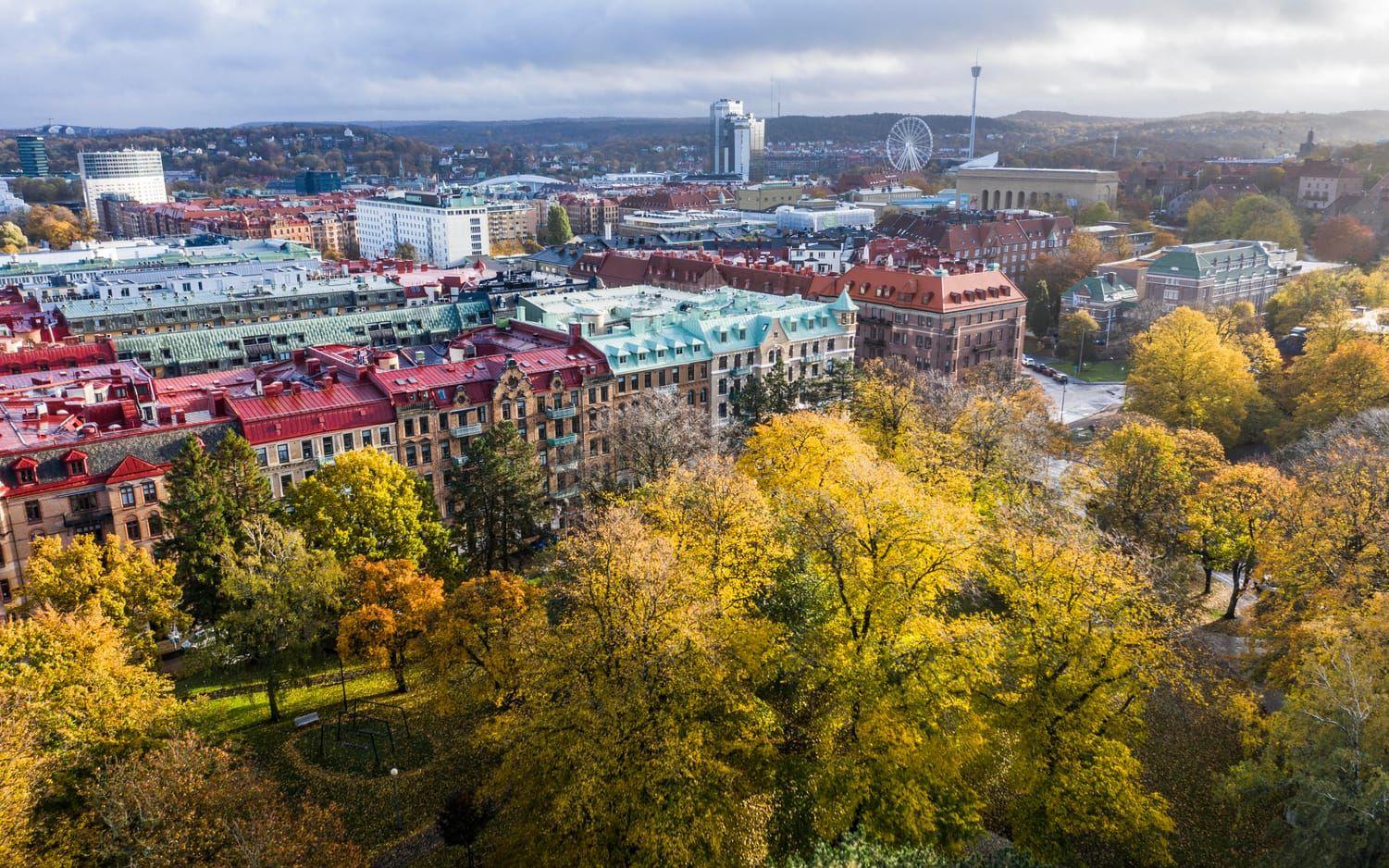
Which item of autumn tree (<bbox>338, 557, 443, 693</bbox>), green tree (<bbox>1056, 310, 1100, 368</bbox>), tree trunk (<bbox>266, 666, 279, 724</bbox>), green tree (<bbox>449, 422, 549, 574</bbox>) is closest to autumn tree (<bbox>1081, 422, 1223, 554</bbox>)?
green tree (<bbox>449, 422, 549, 574</bbox>)

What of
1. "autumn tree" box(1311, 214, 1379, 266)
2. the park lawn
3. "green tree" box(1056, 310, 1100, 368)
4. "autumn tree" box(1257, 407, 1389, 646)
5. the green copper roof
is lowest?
the park lawn

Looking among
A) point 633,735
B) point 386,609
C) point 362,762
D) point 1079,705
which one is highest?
point 633,735

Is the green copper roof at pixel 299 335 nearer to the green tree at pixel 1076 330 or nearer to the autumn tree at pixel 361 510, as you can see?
the autumn tree at pixel 361 510

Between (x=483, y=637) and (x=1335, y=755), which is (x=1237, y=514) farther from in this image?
(x=483, y=637)

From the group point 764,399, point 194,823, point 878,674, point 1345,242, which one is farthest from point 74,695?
point 1345,242

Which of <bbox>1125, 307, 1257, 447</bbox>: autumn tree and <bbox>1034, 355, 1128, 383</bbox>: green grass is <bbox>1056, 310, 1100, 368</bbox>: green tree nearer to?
<bbox>1034, 355, 1128, 383</bbox>: green grass
